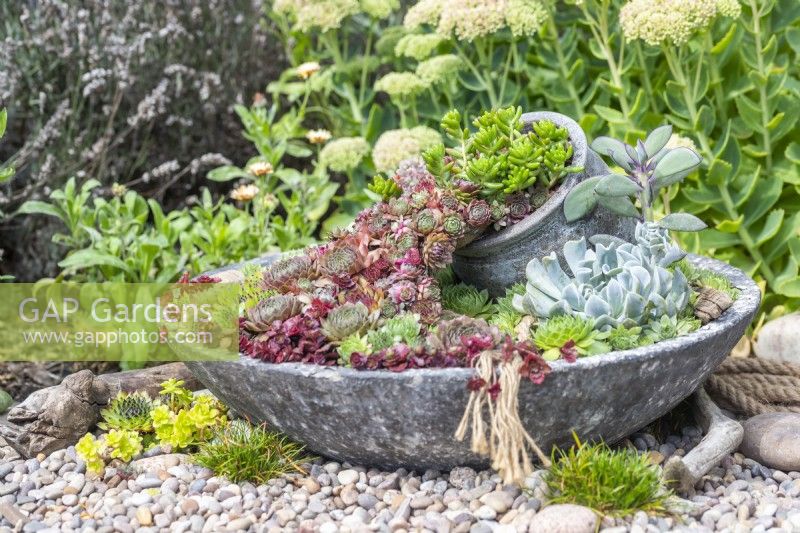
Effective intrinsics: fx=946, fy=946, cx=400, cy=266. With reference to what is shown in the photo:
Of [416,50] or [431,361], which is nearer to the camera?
[431,361]

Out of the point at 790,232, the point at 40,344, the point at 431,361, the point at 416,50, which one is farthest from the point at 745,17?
the point at 40,344

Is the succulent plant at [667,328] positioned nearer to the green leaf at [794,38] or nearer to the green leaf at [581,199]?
the green leaf at [581,199]

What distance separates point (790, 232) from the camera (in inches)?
160

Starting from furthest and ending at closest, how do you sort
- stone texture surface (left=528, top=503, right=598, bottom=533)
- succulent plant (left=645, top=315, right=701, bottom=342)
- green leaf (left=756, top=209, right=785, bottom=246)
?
green leaf (left=756, top=209, right=785, bottom=246)
succulent plant (left=645, top=315, right=701, bottom=342)
stone texture surface (left=528, top=503, right=598, bottom=533)

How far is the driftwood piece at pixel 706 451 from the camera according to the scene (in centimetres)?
252

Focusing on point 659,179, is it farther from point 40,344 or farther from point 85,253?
point 40,344

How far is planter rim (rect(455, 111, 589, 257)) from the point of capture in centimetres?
296

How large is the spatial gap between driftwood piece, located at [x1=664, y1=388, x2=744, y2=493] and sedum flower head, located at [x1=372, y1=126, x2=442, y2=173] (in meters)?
1.78

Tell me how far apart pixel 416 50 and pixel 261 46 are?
1.40m

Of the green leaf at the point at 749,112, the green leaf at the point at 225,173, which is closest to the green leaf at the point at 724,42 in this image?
the green leaf at the point at 749,112

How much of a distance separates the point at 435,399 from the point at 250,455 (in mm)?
648

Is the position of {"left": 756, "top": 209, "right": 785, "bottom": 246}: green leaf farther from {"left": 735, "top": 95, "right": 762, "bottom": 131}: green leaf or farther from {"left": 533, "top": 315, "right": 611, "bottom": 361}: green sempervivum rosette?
{"left": 533, "top": 315, "right": 611, "bottom": 361}: green sempervivum rosette

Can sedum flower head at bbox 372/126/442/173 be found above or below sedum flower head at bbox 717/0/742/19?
below

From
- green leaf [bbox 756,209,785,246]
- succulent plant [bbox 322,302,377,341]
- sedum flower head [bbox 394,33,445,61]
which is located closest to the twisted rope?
green leaf [bbox 756,209,785,246]
